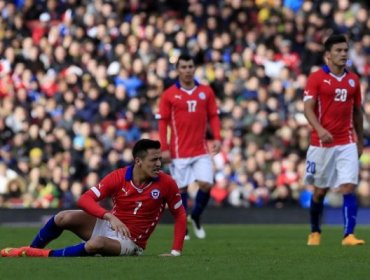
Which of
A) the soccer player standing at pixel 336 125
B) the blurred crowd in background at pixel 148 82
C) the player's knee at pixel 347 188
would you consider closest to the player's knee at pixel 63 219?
the soccer player standing at pixel 336 125

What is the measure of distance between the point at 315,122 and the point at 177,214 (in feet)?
10.4

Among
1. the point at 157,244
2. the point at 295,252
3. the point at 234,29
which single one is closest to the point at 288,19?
the point at 234,29

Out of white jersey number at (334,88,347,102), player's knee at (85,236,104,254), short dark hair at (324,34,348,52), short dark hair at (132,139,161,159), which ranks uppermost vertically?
short dark hair at (324,34,348,52)

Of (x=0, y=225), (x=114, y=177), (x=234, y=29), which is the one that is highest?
(x=234, y=29)

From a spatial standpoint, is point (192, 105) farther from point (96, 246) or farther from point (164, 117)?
point (96, 246)

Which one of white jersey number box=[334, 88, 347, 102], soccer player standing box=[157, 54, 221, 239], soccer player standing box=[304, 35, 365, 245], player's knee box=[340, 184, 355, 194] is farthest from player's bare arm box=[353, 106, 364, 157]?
soccer player standing box=[157, 54, 221, 239]

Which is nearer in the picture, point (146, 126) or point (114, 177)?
point (114, 177)

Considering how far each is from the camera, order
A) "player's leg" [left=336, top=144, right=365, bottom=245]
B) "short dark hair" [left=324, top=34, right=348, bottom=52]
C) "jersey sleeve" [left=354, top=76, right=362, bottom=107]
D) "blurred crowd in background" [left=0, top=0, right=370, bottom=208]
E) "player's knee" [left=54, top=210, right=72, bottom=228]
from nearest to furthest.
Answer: "player's knee" [left=54, top=210, right=72, bottom=228] < "short dark hair" [left=324, top=34, right=348, bottom=52] < "player's leg" [left=336, top=144, right=365, bottom=245] < "jersey sleeve" [left=354, top=76, right=362, bottom=107] < "blurred crowd in background" [left=0, top=0, right=370, bottom=208]

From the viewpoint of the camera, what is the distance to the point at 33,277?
33.0 feet

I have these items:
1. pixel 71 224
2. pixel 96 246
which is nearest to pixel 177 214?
pixel 96 246

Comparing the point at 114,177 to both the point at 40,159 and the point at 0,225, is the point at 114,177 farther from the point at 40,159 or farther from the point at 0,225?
the point at 40,159

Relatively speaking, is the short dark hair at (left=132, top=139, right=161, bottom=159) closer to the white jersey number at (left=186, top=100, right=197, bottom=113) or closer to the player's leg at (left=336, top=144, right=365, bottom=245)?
the player's leg at (left=336, top=144, right=365, bottom=245)

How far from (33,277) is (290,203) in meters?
14.3

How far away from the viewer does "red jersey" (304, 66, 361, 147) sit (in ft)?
49.9
